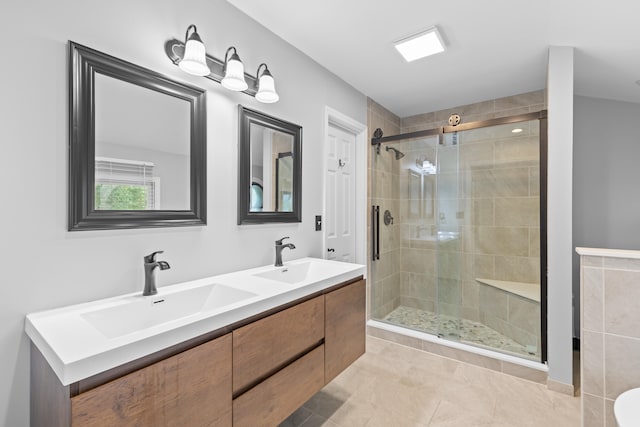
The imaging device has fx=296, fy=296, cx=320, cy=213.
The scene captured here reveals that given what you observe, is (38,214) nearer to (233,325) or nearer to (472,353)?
(233,325)

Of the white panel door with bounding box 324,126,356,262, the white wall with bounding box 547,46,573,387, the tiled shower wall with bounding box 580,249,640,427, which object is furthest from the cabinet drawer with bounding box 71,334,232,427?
the white wall with bounding box 547,46,573,387

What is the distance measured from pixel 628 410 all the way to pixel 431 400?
3.52ft

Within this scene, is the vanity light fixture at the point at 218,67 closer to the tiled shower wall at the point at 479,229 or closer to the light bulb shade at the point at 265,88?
the light bulb shade at the point at 265,88

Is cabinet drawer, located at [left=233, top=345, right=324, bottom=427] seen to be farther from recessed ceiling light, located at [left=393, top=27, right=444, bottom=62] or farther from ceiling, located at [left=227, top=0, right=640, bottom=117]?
recessed ceiling light, located at [left=393, top=27, right=444, bottom=62]

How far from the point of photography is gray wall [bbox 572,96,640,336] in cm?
263

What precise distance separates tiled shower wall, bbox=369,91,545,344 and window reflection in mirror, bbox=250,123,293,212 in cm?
132

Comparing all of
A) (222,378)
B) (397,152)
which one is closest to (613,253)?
(222,378)

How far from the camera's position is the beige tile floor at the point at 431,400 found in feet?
5.82

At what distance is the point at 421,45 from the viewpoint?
6.95 feet

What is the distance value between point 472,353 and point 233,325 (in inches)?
85.8

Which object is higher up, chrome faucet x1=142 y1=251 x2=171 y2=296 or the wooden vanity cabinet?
chrome faucet x1=142 y1=251 x2=171 y2=296

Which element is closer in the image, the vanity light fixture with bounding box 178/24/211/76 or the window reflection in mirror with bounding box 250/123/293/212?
the vanity light fixture with bounding box 178/24/211/76

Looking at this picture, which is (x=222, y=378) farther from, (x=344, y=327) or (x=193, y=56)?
(x=193, y=56)

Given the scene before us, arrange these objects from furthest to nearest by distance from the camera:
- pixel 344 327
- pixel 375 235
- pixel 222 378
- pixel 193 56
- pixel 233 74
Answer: pixel 375 235
pixel 344 327
pixel 233 74
pixel 193 56
pixel 222 378
